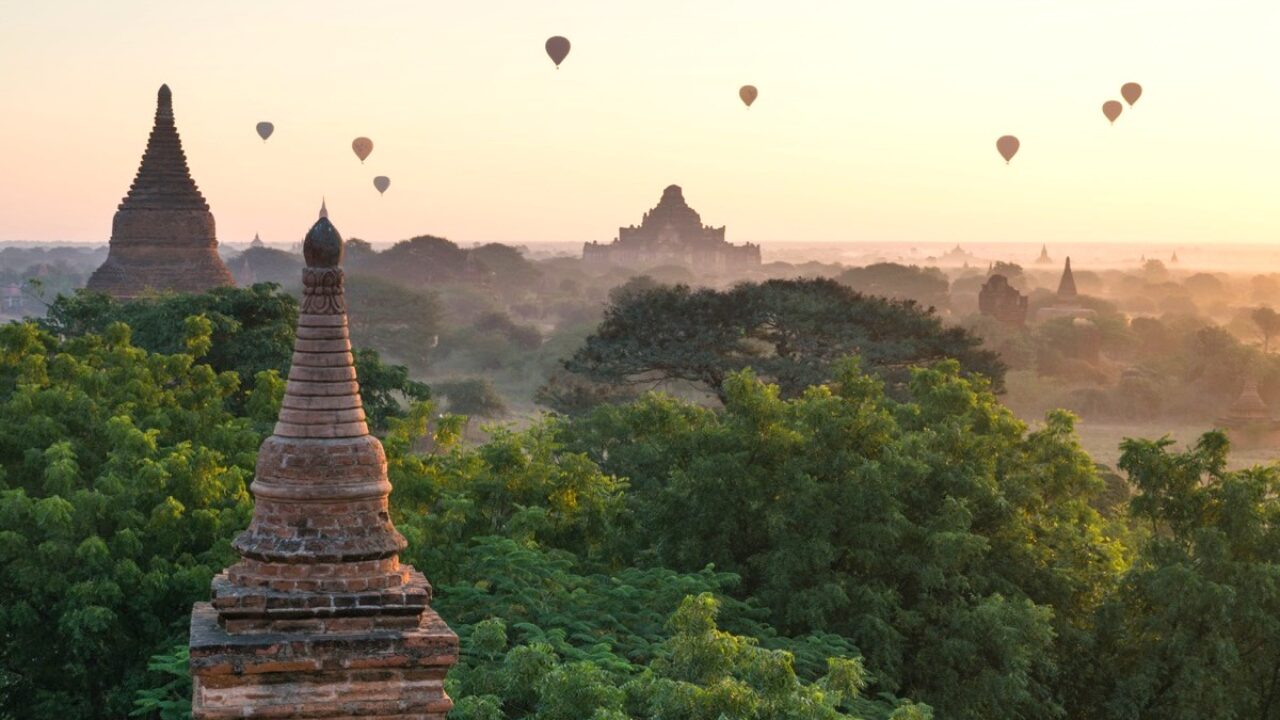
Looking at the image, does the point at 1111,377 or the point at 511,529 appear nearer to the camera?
the point at 511,529

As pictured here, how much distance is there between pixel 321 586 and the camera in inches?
501

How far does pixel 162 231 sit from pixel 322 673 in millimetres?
56333

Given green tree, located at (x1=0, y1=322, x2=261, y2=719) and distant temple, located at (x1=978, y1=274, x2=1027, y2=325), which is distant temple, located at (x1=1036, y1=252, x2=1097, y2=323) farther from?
green tree, located at (x1=0, y1=322, x2=261, y2=719)

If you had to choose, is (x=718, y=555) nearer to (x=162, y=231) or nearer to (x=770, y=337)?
(x=770, y=337)

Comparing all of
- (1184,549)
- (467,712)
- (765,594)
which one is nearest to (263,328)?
(765,594)

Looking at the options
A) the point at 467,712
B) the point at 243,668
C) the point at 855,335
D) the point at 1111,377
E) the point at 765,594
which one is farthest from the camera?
the point at 1111,377

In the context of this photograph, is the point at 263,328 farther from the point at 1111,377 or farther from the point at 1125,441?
the point at 1111,377

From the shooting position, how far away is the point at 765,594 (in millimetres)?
24969

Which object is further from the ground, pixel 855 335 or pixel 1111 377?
pixel 855 335

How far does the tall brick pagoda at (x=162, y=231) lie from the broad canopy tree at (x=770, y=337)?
19.0 meters

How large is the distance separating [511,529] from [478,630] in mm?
6487

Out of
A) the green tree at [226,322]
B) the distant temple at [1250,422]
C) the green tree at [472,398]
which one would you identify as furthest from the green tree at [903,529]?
the distant temple at [1250,422]

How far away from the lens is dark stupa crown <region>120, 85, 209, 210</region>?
66625mm

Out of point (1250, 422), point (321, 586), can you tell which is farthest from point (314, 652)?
point (1250, 422)
